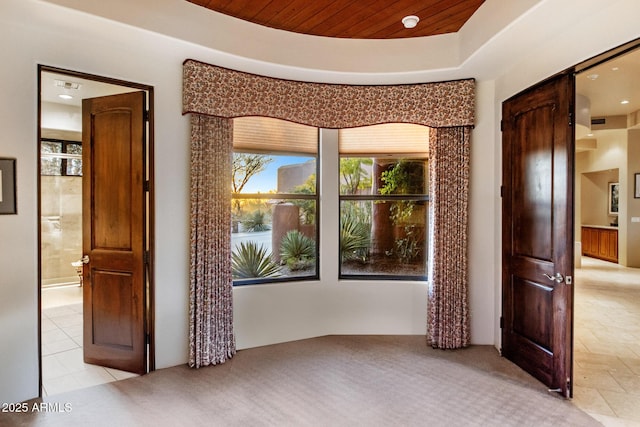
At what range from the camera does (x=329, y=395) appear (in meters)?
2.83

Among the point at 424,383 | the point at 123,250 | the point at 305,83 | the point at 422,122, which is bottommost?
the point at 424,383

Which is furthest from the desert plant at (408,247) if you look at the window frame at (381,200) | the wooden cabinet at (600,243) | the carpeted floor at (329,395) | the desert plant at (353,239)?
the wooden cabinet at (600,243)

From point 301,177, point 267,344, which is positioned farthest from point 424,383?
point 301,177

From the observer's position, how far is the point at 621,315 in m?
4.99

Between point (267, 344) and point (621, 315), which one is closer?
point (267, 344)

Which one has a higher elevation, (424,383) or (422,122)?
(422,122)

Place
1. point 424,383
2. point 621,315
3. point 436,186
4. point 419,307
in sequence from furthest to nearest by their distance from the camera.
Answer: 1. point 621,315
2. point 419,307
3. point 436,186
4. point 424,383

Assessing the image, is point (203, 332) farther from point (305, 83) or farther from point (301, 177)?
point (305, 83)

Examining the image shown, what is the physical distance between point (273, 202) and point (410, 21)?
7.34 ft

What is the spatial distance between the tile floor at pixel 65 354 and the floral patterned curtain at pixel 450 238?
119 inches

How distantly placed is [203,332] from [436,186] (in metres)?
2.72

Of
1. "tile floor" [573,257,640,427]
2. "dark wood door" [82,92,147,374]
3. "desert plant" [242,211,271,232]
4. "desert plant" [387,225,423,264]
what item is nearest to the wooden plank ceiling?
"dark wood door" [82,92,147,374]

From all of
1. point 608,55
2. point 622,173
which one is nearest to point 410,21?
point 608,55

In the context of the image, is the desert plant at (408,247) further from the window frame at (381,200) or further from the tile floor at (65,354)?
the tile floor at (65,354)
